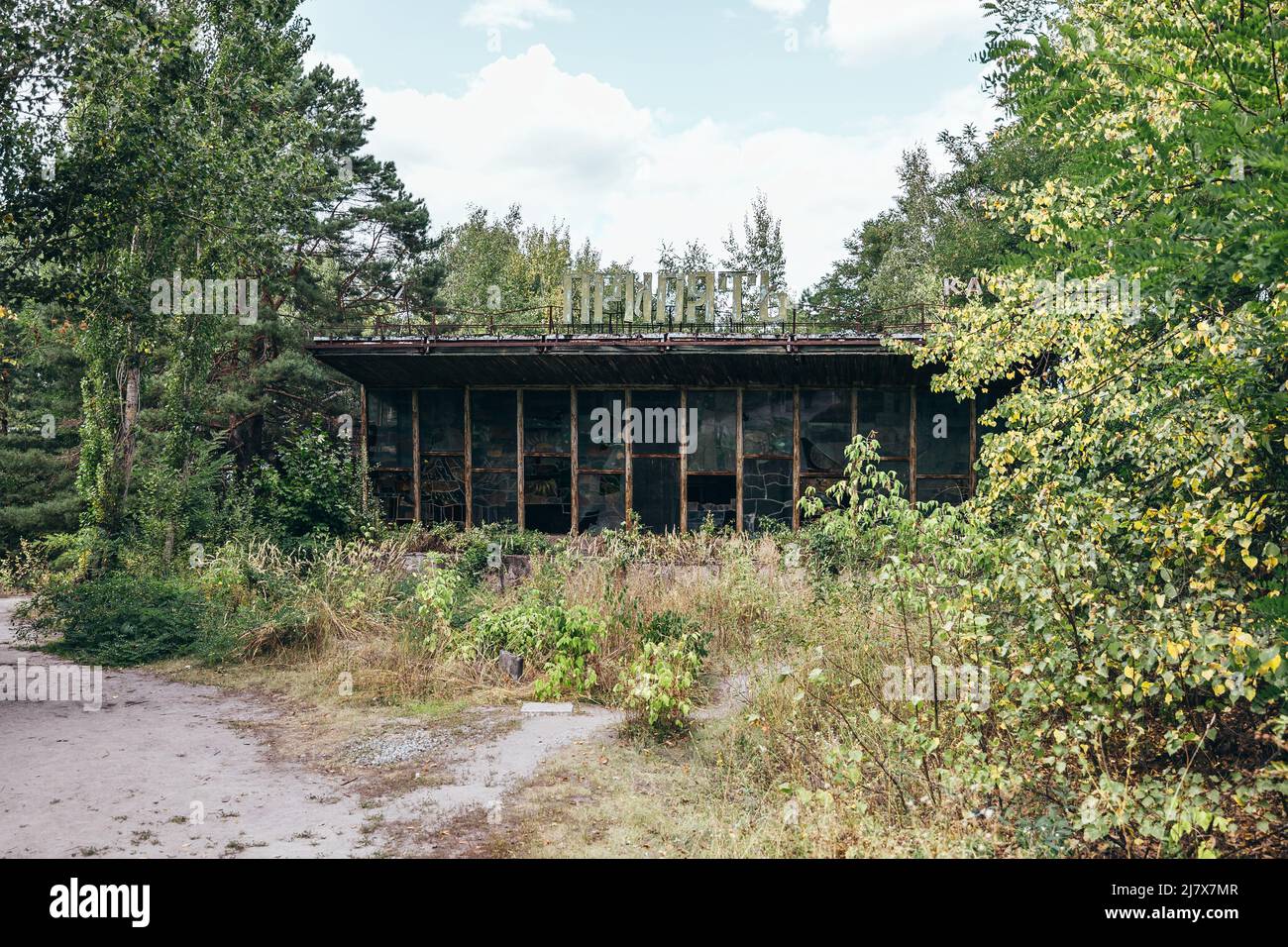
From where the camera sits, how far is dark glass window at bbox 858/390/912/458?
1670 centimetres

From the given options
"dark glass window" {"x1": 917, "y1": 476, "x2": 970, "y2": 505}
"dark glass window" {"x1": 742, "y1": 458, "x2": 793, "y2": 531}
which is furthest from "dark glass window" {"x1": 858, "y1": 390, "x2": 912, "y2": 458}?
"dark glass window" {"x1": 742, "y1": 458, "x2": 793, "y2": 531}

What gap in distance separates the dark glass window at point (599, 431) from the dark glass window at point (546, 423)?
1.03 feet

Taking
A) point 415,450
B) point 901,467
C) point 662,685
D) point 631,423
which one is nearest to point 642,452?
point 631,423

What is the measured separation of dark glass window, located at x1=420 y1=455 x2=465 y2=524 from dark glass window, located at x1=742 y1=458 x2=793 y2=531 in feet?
20.1

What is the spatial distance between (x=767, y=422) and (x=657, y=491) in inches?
106

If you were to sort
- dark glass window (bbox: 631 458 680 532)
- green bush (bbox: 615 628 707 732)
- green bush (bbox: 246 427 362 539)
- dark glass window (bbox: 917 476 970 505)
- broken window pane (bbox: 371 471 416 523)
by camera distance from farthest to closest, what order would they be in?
broken window pane (bbox: 371 471 416 523), dark glass window (bbox: 631 458 680 532), dark glass window (bbox: 917 476 970 505), green bush (bbox: 246 427 362 539), green bush (bbox: 615 628 707 732)

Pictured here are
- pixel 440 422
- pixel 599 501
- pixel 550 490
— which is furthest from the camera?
pixel 440 422

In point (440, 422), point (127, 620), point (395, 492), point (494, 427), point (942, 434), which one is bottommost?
point (127, 620)

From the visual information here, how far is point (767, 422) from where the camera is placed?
1702 cm

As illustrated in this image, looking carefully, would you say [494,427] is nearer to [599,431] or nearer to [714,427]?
[599,431]

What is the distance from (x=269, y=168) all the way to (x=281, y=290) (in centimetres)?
1101

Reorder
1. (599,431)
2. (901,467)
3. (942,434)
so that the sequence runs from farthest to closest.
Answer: (599,431), (901,467), (942,434)

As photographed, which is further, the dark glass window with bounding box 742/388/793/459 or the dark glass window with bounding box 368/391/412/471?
the dark glass window with bounding box 368/391/412/471

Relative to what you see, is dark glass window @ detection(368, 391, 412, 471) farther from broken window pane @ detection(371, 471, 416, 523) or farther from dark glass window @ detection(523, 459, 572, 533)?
dark glass window @ detection(523, 459, 572, 533)
